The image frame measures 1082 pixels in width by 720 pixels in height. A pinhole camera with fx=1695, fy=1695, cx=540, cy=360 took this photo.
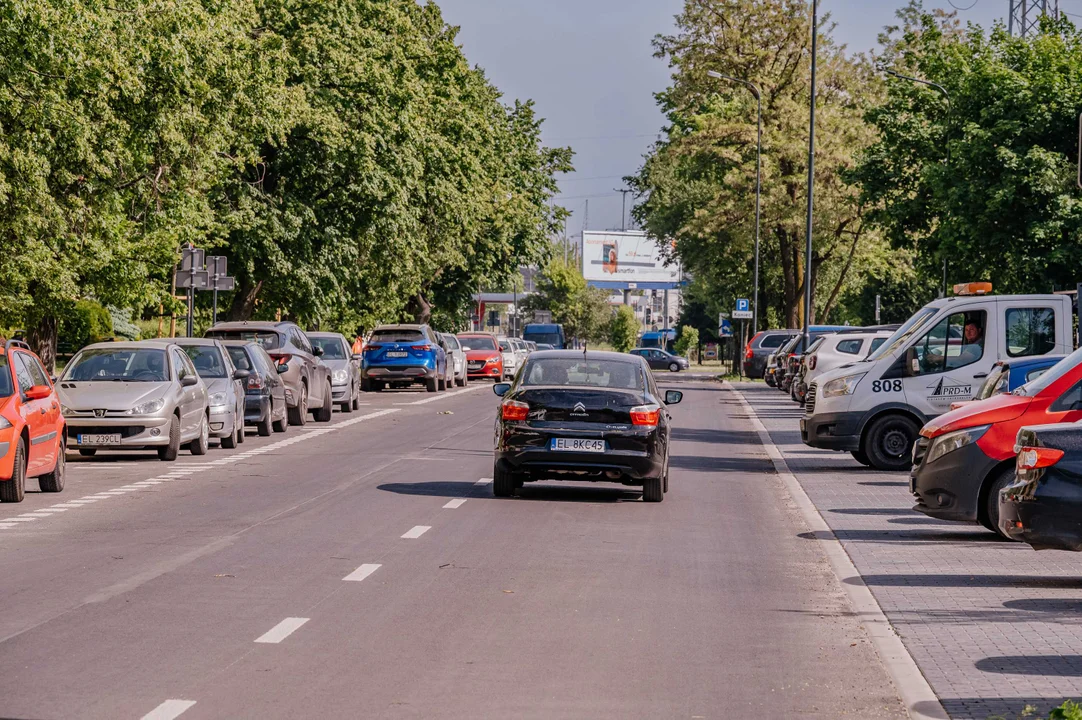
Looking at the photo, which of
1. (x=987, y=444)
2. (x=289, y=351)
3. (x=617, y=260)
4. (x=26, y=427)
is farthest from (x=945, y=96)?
→ (x=617, y=260)

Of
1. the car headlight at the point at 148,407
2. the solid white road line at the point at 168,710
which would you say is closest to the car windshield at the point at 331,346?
the car headlight at the point at 148,407

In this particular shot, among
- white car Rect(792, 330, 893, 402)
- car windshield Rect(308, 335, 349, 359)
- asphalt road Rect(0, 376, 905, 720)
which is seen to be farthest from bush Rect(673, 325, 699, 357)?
asphalt road Rect(0, 376, 905, 720)

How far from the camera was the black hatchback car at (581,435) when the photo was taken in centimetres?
1608

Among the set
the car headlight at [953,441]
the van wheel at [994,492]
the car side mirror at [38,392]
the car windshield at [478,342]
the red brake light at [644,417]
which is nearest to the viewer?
the van wheel at [994,492]

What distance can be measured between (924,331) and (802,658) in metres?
13.4

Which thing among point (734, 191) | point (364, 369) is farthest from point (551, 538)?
point (734, 191)

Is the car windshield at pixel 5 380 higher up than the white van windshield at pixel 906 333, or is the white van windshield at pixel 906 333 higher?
the white van windshield at pixel 906 333

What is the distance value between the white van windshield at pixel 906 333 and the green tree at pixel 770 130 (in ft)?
124

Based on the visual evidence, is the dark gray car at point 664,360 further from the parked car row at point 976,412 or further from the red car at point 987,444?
the red car at point 987,444

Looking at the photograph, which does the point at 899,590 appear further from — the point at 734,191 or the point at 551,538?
the point at 734,191

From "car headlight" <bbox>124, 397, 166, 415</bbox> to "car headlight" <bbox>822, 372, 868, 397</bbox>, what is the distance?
840cm

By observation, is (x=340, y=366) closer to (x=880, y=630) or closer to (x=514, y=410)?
(x=514, y=410)

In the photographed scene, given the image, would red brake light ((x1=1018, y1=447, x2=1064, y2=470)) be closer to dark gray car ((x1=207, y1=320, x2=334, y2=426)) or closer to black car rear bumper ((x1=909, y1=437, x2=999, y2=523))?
black car rear bumper ((x1=909, y1=437, x2=999, y2=523))

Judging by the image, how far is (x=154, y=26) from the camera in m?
25.7
